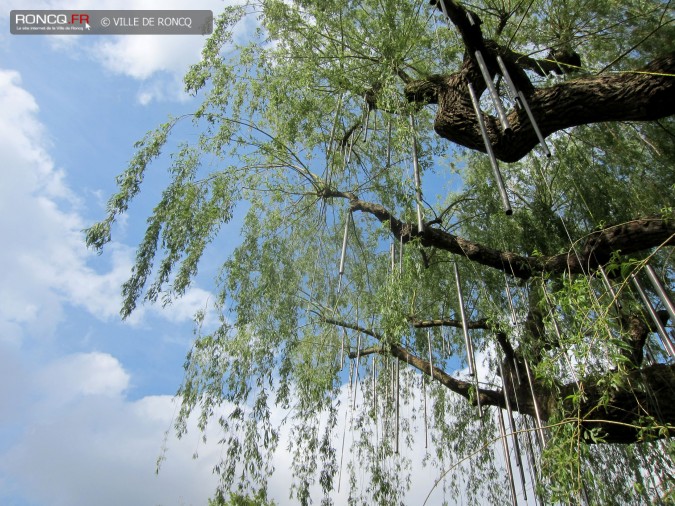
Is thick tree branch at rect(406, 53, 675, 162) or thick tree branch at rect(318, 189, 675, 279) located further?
thick tree branch at rect(318, 189, 675, 279)

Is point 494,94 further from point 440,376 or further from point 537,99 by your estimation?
point 440,376

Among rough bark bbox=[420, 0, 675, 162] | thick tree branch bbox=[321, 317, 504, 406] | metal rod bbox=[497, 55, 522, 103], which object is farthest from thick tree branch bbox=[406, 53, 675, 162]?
thick tree branch bbox=[321, 317, 504, 406]

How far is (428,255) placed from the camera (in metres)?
4.04

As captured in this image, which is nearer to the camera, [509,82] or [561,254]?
[509,82]

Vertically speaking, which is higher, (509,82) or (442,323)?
(509,82)

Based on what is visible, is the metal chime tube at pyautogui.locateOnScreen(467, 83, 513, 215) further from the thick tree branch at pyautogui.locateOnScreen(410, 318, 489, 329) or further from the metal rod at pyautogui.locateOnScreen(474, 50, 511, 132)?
the thick tree branch at pyautogui.locateOnScreen(410, 318, 489, 329)

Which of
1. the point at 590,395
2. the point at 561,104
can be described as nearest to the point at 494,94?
the point at 561,104

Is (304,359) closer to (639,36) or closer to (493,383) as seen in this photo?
(493,383)

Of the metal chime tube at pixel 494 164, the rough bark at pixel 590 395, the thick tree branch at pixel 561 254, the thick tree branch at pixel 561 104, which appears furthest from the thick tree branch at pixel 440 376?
the metal chime tube at pixel 494 164

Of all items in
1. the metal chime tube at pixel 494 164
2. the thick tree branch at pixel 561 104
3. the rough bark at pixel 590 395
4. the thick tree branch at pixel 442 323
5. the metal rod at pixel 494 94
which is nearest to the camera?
the metal chime tube at pixel 494 164

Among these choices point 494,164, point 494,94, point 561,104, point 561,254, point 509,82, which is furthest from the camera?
point 561,254

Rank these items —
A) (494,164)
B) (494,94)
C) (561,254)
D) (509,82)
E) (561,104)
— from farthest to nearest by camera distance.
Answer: (561,254)
(561,104)
(509,82)
(494,94)
(494,164)

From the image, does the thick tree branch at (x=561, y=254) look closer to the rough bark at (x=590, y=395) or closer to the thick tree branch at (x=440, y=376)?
the rough bark at (x=590, y=395)

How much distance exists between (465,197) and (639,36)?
1815 millimetres
